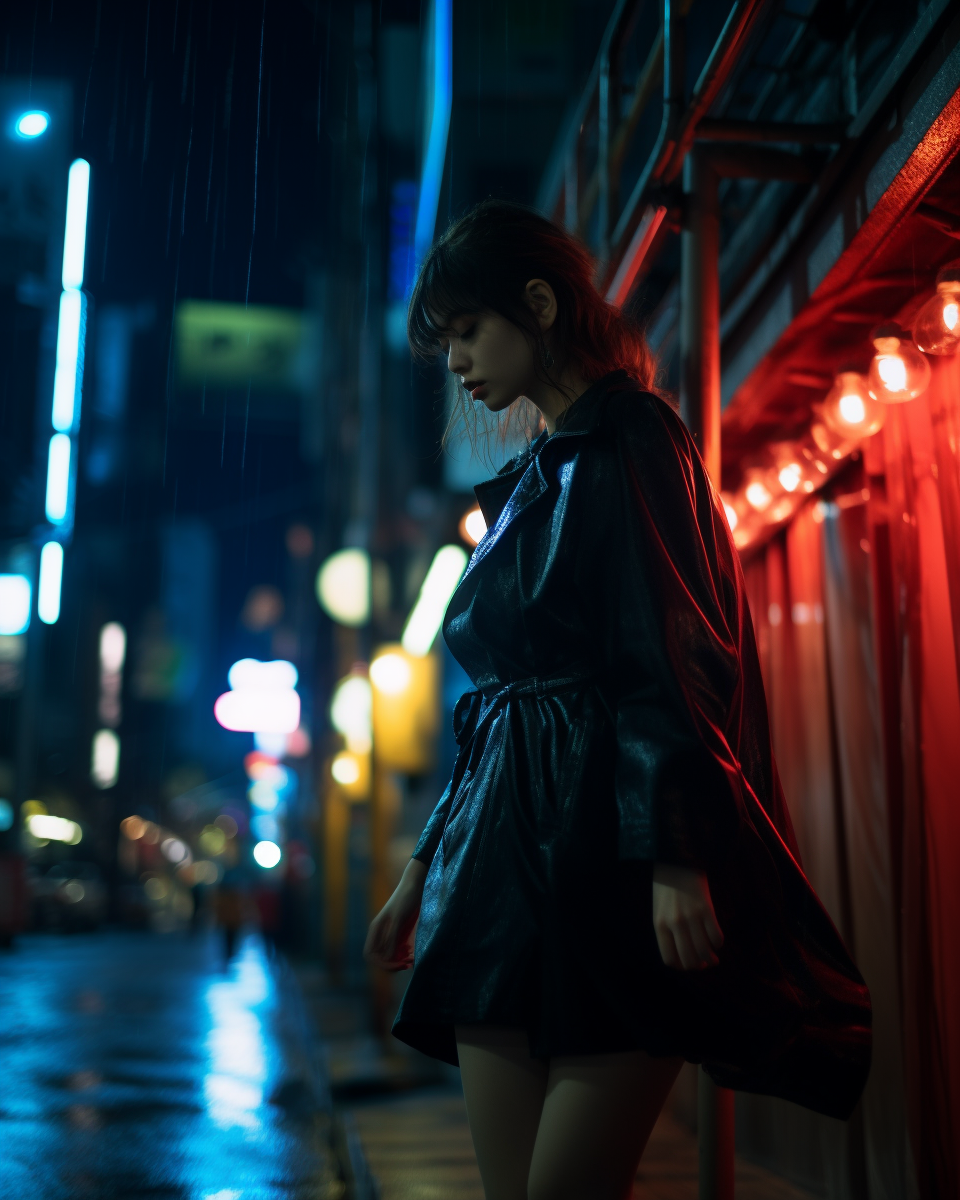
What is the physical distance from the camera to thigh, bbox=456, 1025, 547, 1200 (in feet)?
5.49

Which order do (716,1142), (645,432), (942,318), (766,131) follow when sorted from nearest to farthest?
(645,432) < (716,1142) < (942,318) < (766,131)

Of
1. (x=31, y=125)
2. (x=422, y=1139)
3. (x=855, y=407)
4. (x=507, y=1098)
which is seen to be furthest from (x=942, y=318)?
(x=31, y=125)

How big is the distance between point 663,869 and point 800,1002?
0.33 m

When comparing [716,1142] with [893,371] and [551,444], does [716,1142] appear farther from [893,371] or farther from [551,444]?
[893,371]

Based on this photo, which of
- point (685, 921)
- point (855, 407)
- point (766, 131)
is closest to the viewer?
point (685, 921)

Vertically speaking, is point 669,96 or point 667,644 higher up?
point 669,96

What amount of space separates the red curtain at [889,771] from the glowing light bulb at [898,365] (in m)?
0.11

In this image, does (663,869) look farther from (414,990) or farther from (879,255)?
(879,255)

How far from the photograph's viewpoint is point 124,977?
1593 centimetres

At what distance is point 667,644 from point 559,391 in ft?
2.04

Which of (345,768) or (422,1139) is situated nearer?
(422,1139)

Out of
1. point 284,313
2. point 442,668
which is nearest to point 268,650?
point 284,313

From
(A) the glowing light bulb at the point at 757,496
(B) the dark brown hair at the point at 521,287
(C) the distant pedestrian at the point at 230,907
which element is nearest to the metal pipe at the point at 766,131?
(A) the glowing light bulb at the point at 757,496

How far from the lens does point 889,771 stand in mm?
3734
